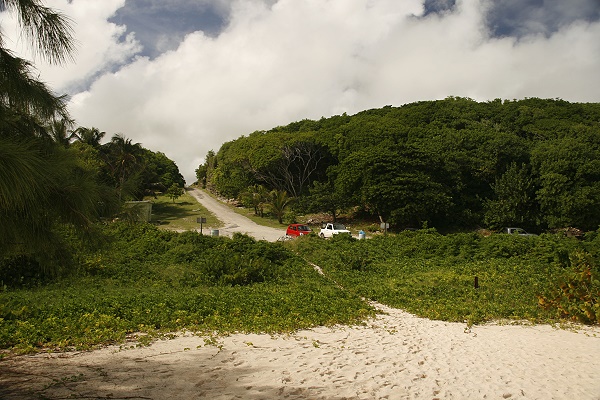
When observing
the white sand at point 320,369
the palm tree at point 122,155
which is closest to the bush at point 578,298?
the white sand at point 320,369

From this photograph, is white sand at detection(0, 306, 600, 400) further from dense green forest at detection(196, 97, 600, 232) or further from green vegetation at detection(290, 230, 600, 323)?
dense green forest at detection(196, 97, 600, 232)

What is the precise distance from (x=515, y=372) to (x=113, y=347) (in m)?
6.38

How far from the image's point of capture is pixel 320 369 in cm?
616

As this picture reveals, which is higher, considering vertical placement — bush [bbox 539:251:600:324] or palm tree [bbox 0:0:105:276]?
palm tree [bbox 0:0:105:276]

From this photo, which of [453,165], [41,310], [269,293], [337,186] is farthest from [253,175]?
[41,310]

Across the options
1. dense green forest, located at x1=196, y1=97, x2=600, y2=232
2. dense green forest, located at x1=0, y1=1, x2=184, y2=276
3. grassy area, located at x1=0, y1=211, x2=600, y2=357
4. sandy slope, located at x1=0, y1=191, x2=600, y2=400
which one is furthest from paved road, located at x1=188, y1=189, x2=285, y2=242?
dense green forest, located at x1=0, y1=1, x2=184, y2=276

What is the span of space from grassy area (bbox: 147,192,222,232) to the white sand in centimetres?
2677

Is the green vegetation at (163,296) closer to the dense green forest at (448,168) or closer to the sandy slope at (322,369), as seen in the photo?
the sandy slope at (322,369)

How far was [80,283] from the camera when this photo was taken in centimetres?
1416

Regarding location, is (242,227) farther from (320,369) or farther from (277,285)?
(320,369)

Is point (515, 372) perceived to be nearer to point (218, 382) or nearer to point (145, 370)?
point (218, 382)

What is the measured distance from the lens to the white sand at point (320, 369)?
16.8 feet

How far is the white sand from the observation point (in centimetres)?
512

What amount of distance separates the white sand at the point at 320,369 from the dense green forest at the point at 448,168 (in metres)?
27.2
